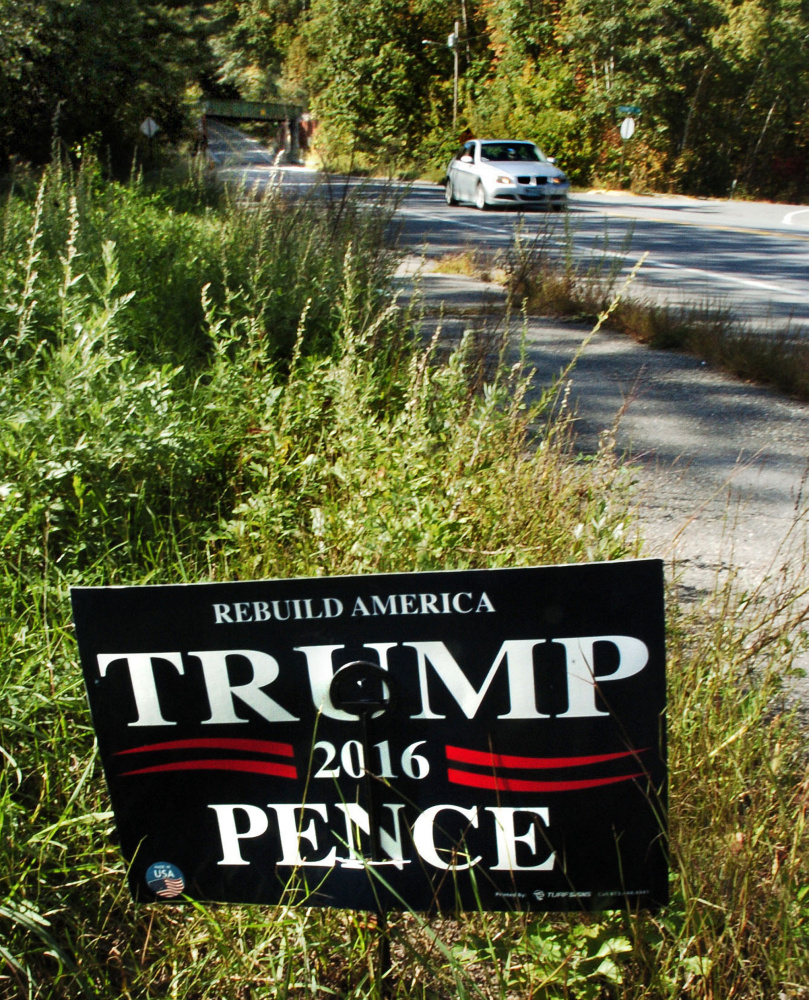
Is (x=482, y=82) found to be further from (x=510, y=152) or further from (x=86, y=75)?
(x=86, y=75)

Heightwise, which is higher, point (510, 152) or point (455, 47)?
point (455, 47)

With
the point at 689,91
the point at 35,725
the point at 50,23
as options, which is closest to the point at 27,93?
the point at 50,23

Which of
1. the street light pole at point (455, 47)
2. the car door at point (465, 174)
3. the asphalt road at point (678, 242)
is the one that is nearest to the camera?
the asphalt road at point (678, 242)

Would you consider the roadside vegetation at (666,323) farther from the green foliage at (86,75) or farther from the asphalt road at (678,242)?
the green foliage at (86,75)

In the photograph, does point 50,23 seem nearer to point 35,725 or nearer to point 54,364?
point 54,364

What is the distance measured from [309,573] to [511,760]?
43.5 inches

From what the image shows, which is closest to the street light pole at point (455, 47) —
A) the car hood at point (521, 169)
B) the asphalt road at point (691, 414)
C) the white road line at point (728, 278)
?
the car hood at point (521, 169)

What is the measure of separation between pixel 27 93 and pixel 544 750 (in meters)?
22.4

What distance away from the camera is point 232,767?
5.15 ft

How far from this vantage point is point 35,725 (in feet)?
6.81

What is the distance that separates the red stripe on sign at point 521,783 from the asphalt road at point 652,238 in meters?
3.46

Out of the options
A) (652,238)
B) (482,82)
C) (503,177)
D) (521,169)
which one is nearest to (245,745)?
(652,238)

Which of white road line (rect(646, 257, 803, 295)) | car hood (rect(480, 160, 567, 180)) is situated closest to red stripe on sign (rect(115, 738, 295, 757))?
white road line (rect(646, 257, 803, 295))

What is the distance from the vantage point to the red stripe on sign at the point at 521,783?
1.54 meters
